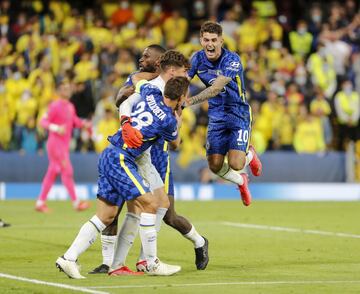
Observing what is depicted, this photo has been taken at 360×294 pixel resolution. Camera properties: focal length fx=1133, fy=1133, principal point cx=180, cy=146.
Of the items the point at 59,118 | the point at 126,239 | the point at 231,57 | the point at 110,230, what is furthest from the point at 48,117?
the point at 126,239

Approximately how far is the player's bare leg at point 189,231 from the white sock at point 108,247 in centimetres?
66

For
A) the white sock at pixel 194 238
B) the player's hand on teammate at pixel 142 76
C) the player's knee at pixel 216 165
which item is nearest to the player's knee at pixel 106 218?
the white sock at pixel 194 238

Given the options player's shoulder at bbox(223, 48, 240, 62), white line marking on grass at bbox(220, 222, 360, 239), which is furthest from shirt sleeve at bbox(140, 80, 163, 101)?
white line marking on grass at bbox(220, 222, 360, 239)

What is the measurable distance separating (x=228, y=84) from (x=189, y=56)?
13823 millimetres

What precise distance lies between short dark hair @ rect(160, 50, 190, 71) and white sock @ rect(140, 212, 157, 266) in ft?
4.78

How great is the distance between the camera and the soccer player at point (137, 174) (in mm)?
10664

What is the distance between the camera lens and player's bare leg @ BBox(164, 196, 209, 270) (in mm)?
11781

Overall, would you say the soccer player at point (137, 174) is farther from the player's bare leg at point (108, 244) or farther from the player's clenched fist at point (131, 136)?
the player's bare leg at point (108, 244)

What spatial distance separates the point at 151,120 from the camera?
10.7m

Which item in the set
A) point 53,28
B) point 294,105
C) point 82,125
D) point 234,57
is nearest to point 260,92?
point 294,105

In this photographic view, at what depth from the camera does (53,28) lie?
95.9ft

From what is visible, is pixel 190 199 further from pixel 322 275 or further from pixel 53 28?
pixel 322 275

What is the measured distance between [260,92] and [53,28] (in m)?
5.73

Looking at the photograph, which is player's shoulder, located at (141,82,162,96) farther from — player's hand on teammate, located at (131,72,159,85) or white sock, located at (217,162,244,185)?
white sock, located at (217,162,244,185)
